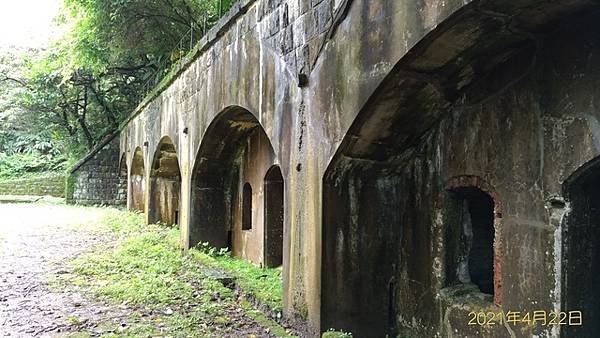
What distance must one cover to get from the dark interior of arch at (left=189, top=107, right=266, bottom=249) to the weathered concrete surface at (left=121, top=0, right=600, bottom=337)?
91.0 inches

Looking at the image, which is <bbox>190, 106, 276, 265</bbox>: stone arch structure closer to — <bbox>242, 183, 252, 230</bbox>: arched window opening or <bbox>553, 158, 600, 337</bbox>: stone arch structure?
<bbox>242, 183, 252, 230</bbox>: arched window opening

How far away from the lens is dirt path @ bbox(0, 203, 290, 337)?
5141 mm

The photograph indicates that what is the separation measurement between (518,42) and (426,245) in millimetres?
2066

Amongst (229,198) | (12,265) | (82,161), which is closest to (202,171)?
(229,198)

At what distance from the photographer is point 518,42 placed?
3615mm

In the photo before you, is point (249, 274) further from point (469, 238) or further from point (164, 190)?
point (164, 190)

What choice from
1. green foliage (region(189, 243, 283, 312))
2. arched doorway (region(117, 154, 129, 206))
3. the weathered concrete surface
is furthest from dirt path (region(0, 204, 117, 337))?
arched doorway (region(117, 154, 129, 206))

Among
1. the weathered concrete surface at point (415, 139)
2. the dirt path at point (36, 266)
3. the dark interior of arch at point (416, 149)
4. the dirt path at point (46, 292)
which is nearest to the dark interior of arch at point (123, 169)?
the dirt path at point (36, 266)

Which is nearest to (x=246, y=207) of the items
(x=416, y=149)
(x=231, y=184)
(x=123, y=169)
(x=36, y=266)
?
(x=231, y=184)

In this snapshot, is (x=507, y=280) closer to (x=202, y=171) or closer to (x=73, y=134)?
(x=202, y=171)

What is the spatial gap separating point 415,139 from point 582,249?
1719 millimetres

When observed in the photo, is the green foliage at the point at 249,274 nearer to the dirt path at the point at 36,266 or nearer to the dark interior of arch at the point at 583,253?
the dirt path at the point at 36,266

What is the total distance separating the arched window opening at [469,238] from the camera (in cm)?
460

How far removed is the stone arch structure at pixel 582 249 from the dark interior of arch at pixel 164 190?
10.7 m
